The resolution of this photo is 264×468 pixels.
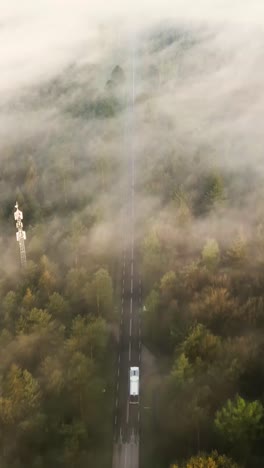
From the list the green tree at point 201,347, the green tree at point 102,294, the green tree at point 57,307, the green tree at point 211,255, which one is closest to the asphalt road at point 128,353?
the green tree at point 102,294

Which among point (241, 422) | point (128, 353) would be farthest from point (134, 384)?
point (241, 422)

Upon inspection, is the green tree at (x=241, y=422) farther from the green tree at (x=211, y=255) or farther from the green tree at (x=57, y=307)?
the green tree at (x=57, y=307)

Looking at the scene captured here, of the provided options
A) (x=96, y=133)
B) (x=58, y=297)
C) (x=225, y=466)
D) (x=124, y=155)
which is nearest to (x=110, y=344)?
(x=58, y=297)

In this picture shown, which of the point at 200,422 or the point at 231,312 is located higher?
the point at 231,312

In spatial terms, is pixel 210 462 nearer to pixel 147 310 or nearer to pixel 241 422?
pixel 241 422

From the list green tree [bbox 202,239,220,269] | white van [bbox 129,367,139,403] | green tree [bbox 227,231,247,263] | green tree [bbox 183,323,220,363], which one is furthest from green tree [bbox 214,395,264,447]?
green tree [bbox 227,231,247,263]

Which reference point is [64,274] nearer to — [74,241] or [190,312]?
[74,241]
